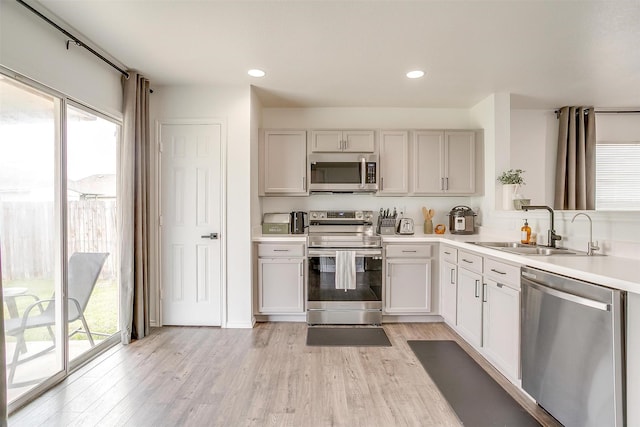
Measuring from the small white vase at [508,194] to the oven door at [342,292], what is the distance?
1.48 m

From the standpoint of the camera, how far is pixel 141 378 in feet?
7.64

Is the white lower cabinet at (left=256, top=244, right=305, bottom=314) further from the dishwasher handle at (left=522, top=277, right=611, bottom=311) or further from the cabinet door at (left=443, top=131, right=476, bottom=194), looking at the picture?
the dishwasher handle at (left=522, top=277, right=611, bottom=311)

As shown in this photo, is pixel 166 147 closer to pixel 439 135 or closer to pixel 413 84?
pixel 413 84

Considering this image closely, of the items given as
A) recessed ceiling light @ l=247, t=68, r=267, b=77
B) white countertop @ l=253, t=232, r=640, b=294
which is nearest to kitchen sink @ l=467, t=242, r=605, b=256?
white countertop @ l=253, t=232, r=640, b=294

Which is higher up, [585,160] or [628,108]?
[628,108]

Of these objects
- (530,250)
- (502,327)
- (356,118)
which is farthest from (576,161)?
(502,327)

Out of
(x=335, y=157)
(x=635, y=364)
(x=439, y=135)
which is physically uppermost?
(x=439, y=135)

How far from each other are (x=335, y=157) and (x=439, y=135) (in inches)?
49.1

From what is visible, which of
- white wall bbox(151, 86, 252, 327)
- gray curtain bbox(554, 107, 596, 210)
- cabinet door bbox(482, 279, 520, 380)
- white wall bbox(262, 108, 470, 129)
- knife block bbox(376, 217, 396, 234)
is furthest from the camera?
white wall bbox(262, 108, 470, 129)

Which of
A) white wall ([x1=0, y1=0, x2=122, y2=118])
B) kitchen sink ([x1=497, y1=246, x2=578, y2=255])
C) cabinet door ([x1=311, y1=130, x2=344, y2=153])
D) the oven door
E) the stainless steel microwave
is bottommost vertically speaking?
the oven door

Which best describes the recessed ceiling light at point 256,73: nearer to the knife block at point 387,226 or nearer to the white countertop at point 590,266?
the knife block at point 387,226

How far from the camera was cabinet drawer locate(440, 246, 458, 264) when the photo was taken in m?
3.07

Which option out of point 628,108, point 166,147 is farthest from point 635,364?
point 628,108

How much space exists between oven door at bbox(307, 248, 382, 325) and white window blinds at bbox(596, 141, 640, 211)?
3.19 metres
